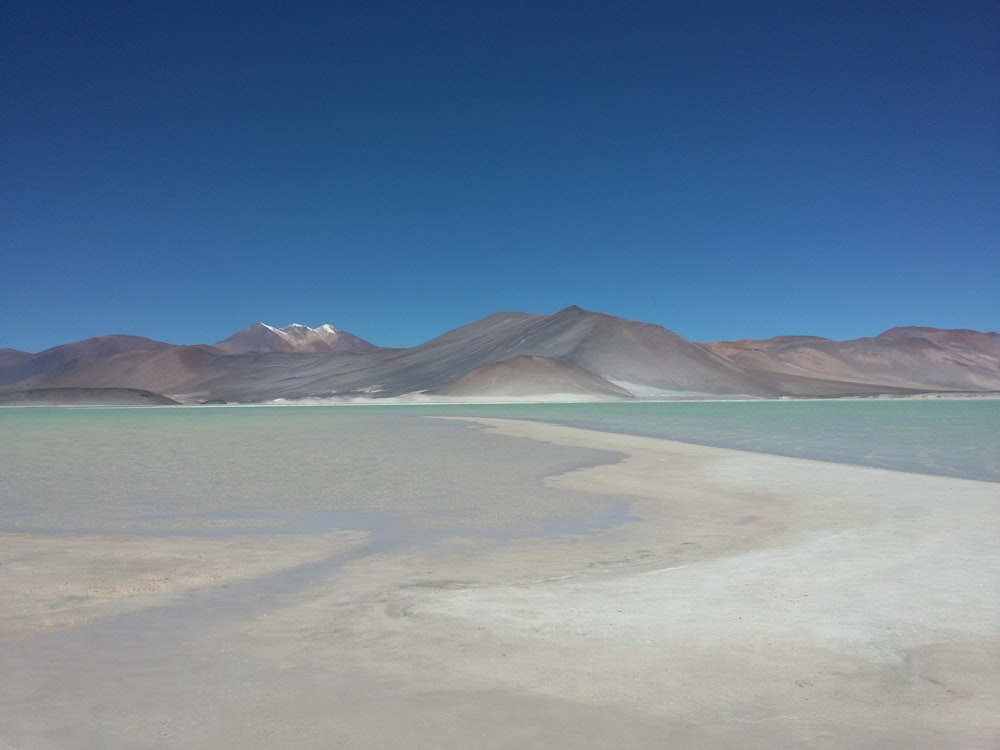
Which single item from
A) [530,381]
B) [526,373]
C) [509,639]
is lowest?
Answer: [509,639]

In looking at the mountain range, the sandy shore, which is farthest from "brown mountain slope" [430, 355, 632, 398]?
the sandy shore

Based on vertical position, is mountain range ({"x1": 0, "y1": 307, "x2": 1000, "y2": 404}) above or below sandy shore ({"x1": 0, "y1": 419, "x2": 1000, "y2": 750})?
above

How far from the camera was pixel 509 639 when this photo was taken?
484cm

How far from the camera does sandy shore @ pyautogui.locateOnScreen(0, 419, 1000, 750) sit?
362 cm

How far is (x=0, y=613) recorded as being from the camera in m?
5.44

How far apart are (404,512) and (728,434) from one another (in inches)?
860

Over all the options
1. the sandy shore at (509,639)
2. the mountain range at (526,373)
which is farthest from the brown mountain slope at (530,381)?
the sandy shore at (509,639)

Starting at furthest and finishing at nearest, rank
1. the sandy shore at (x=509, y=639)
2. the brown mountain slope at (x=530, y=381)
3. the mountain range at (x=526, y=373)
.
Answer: the mountain range at (x=526, y=373)
the brown mountain slope at (x=530, y=381)
the sandy shore at (x=509, y=639)

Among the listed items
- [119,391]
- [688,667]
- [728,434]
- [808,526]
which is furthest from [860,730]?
[119,391]

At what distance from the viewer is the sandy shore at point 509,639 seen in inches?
142

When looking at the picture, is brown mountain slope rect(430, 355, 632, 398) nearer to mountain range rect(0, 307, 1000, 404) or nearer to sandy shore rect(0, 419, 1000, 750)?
mountain range rect(0, 307, 1000, 404)

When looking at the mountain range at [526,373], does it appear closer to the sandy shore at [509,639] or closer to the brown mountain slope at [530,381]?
the brown mountain slope at [530,381]

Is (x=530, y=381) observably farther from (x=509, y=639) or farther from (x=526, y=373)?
(x=509, y=639)

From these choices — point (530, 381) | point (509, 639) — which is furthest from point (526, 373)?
point (509, 639)
